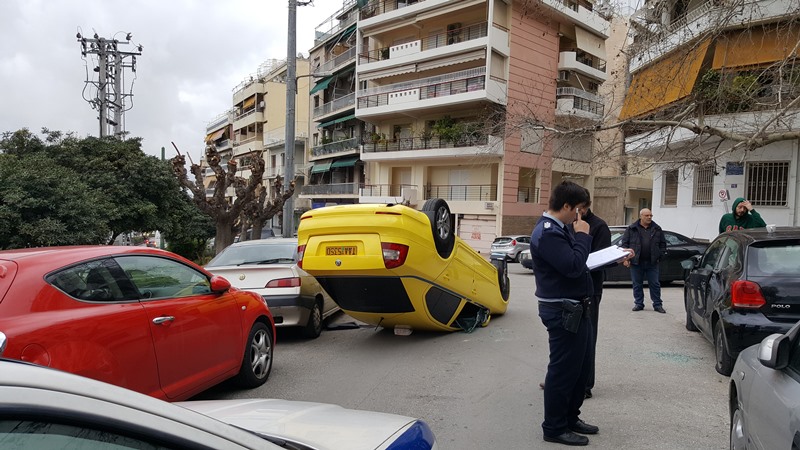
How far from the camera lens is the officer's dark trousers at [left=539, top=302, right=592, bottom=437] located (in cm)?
386

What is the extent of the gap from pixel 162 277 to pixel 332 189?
132 ft

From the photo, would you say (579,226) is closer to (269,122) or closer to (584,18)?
(584,18)

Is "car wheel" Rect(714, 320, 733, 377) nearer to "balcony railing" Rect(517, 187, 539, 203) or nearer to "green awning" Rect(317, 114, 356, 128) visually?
"balcony railing" Rect(517, 187, 539, 203)

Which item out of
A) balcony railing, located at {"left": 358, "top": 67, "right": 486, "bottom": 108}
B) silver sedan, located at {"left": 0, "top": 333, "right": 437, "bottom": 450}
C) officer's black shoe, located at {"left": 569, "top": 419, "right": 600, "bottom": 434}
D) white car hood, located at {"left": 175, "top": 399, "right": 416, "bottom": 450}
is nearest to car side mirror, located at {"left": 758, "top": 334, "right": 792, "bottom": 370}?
officer's black shoe, located at {"left": 569, "top": 419, "right": 600, "bottom": 434}

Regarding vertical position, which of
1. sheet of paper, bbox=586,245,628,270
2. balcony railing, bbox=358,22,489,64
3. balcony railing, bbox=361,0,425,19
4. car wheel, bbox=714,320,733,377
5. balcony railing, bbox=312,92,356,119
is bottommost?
car wheel, bbox=714,320,733,377

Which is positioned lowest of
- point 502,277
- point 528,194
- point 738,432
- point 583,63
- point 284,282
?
point 738,432

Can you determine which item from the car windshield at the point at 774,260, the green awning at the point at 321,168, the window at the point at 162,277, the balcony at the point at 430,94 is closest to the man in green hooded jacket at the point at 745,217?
the car windshield at the point at 774,260


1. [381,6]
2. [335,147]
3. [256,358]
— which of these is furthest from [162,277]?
[335,147]

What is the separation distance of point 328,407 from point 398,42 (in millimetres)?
36770

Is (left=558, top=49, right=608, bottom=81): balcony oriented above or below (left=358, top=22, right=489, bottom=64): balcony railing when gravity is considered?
below

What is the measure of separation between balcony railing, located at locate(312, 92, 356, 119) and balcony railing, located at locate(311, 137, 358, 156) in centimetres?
264

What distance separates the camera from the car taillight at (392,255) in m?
6.04

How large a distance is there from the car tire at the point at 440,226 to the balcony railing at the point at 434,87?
24133mm

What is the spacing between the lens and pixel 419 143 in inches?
1356
